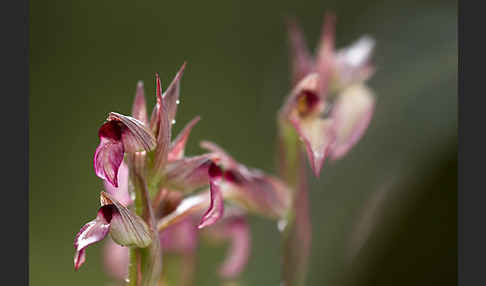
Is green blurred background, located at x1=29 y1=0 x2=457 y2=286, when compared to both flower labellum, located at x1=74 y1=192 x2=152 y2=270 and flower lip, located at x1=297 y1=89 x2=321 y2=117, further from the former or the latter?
flower labellum, located at x1=74 y1=192 x2=152 y2=270

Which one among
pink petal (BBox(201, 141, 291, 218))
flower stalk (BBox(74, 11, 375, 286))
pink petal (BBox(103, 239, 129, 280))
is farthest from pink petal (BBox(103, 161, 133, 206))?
pink petal (BBox(103, 239, 129, 280))

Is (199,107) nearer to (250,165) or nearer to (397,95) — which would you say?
(250,165)

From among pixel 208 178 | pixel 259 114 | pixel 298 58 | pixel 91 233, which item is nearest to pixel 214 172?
pixel 208 178

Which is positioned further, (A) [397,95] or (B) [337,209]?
(A) [397,95]

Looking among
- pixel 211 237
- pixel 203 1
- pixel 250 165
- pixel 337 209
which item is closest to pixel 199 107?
pixel 250 165

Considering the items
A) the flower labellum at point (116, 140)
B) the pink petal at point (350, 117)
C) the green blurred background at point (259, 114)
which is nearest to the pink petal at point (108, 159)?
the flower labellum at point (116, 140)

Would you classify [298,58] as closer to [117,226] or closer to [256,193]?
[256,193]

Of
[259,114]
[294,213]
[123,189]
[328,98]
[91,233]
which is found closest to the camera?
[91,233]
